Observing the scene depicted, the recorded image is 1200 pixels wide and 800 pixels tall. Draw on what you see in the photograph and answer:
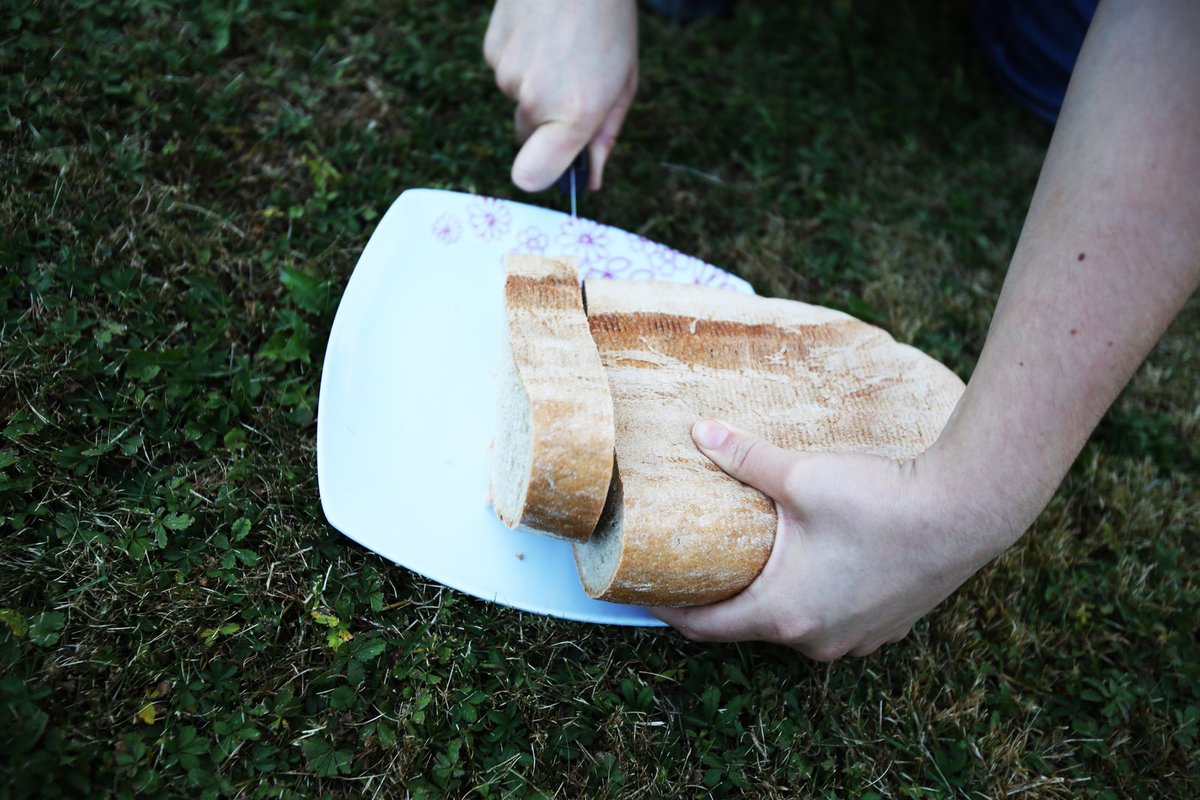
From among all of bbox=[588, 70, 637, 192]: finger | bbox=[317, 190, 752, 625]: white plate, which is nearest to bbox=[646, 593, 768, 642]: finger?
bbox=[317, 190, 752, 625]: white plate

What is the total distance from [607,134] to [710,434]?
1.13 metres

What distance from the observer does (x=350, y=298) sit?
2203mm

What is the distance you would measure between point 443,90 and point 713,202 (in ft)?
3.47

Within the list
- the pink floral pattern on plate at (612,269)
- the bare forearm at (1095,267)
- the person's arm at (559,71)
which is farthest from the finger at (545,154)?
the bare forearm at (1095,267)

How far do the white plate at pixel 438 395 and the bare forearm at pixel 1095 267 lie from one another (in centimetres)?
87

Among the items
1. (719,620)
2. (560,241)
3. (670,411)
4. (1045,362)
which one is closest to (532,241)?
(560,241)

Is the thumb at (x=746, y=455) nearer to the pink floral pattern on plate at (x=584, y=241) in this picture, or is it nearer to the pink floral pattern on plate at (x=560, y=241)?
the pink floral pattern on plate at (x=560, y=241)

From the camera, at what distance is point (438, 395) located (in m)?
2.18

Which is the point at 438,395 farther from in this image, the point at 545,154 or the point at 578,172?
the point at 578,172

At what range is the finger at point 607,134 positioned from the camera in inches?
98.0

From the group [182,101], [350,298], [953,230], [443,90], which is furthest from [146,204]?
[953,230]

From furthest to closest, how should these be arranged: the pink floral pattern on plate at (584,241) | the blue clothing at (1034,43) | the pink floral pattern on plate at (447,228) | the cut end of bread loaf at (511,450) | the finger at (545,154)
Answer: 1. the blue clothing at (1034,43)
2. the pink floral pattern on plate at (584,241)
3. the pink floral pattern on plate at (447,228)
4. the finger at (545,154)
5. the cut end of bread loaf at (511,450)

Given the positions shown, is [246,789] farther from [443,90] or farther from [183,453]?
[443,90]

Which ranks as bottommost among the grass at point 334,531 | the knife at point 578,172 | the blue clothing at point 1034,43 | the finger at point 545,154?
the grass at point 334,531
